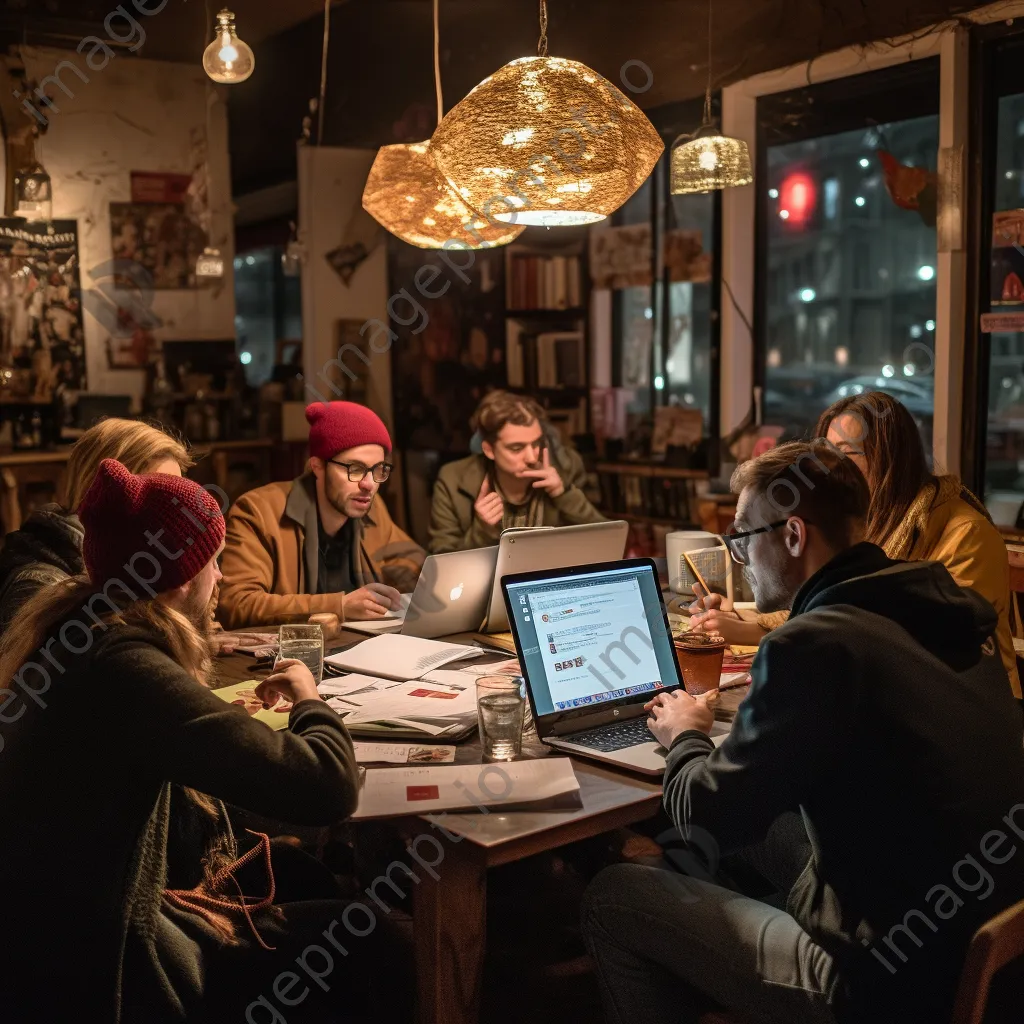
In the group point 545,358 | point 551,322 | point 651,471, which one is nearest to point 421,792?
point 651,471

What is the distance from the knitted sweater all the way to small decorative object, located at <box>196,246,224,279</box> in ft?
18.9

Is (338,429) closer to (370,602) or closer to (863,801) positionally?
(370,602)

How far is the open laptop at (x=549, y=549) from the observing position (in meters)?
2.71

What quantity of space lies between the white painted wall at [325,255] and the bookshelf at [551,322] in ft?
3.02

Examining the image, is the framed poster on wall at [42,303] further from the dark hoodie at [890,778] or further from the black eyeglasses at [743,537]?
the dark hoodie at [890,778]

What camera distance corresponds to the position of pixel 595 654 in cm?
221

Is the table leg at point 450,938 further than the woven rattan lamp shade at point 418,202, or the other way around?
the woven rattan lamp shade at point 418,202

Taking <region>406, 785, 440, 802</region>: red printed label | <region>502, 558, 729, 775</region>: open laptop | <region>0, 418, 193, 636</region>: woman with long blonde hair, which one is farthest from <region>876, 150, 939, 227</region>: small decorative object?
<region>406, 785, 440, 802</region>: red printed label

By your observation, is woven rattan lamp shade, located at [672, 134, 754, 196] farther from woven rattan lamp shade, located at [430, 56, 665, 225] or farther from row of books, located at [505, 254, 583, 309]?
row of books, located at [505, 254, 583, 309]

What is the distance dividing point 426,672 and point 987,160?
3.18 m

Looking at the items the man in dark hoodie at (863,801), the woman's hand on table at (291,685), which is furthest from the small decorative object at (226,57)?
the man in dark hoodie at (863,801)

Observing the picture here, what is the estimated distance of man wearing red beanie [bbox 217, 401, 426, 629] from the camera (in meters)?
3.04

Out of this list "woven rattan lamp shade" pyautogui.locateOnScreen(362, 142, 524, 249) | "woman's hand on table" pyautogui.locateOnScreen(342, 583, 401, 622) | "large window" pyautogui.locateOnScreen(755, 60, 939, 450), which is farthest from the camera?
"large window" pyautogui.locateOnScreen(755, 60, 939, 450)

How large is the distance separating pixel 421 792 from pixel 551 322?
15.6ft
